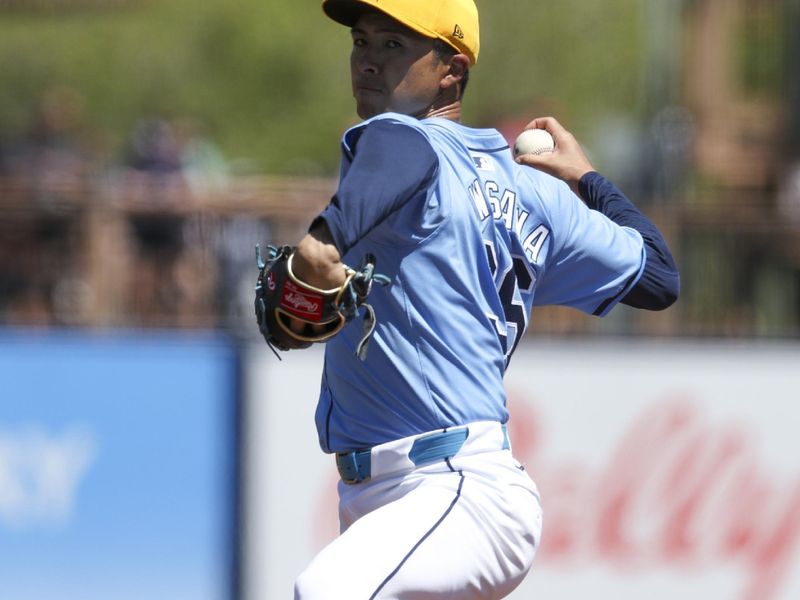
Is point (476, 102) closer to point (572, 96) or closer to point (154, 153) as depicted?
point (572, 96)

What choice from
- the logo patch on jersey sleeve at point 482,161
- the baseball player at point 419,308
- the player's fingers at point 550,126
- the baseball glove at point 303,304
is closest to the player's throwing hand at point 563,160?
the player's fingers at point 550,126

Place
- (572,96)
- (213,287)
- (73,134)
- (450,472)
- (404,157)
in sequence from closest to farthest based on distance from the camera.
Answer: (404,157), (450,472), (213,287), (73,134), (572,96)

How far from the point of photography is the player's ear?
372 cm

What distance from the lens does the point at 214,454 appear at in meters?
7.95

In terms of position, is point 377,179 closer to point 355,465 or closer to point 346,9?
point 346,9

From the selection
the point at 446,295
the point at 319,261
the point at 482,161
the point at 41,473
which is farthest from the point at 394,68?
the point at 41,473

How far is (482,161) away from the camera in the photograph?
12.1 feet

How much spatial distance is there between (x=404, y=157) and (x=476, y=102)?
88.6 feet

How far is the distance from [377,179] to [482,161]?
572 mm

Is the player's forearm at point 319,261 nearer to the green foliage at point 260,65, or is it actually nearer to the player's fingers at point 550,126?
the player's fingers at point 550,126

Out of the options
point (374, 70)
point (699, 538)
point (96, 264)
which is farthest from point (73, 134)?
point (374, 70)

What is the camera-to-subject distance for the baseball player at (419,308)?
10.6ft

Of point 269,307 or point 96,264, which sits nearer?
point 269,307

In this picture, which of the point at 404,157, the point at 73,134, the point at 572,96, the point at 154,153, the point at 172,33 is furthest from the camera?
the point at 172,33
